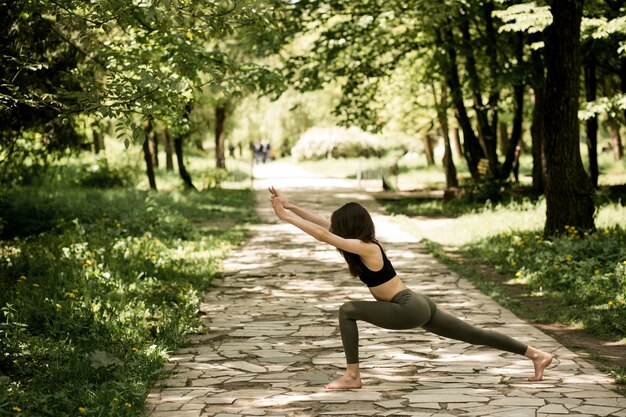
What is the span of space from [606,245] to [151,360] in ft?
25.2

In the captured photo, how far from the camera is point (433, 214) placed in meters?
23.5

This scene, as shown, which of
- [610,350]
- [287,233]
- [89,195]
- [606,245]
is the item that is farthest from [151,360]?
[89,195]

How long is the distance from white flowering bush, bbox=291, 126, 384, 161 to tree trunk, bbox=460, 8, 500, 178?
128 feet

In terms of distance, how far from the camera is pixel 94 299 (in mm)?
9617

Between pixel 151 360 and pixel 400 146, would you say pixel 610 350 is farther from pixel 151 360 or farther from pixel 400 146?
pixel 400 146

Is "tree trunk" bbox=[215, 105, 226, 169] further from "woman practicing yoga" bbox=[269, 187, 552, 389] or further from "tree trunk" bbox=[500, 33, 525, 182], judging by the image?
"woman practicing yoga" bbox=[269, 187, 552, 389]

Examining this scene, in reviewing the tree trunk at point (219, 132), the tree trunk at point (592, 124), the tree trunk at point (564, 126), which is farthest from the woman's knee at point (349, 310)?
the tree trunk at point (219, 132)

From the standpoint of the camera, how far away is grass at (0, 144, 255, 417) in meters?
6.55

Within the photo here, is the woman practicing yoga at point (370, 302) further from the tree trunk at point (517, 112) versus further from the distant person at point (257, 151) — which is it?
the distant person at point (257, 151)

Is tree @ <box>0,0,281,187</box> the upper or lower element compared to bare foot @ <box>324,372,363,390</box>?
upper

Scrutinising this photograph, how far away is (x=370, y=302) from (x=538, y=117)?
57.0 feet

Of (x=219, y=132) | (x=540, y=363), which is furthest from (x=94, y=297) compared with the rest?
(x=219, y=132)

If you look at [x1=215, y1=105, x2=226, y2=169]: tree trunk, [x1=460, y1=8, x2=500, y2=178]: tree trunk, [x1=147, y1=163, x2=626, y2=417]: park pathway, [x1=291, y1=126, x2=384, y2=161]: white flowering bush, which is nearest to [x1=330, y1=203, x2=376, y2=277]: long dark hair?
[x1=147, y1=163, x2=626, y2=417]: park pathway

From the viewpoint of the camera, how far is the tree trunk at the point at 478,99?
23.3m
